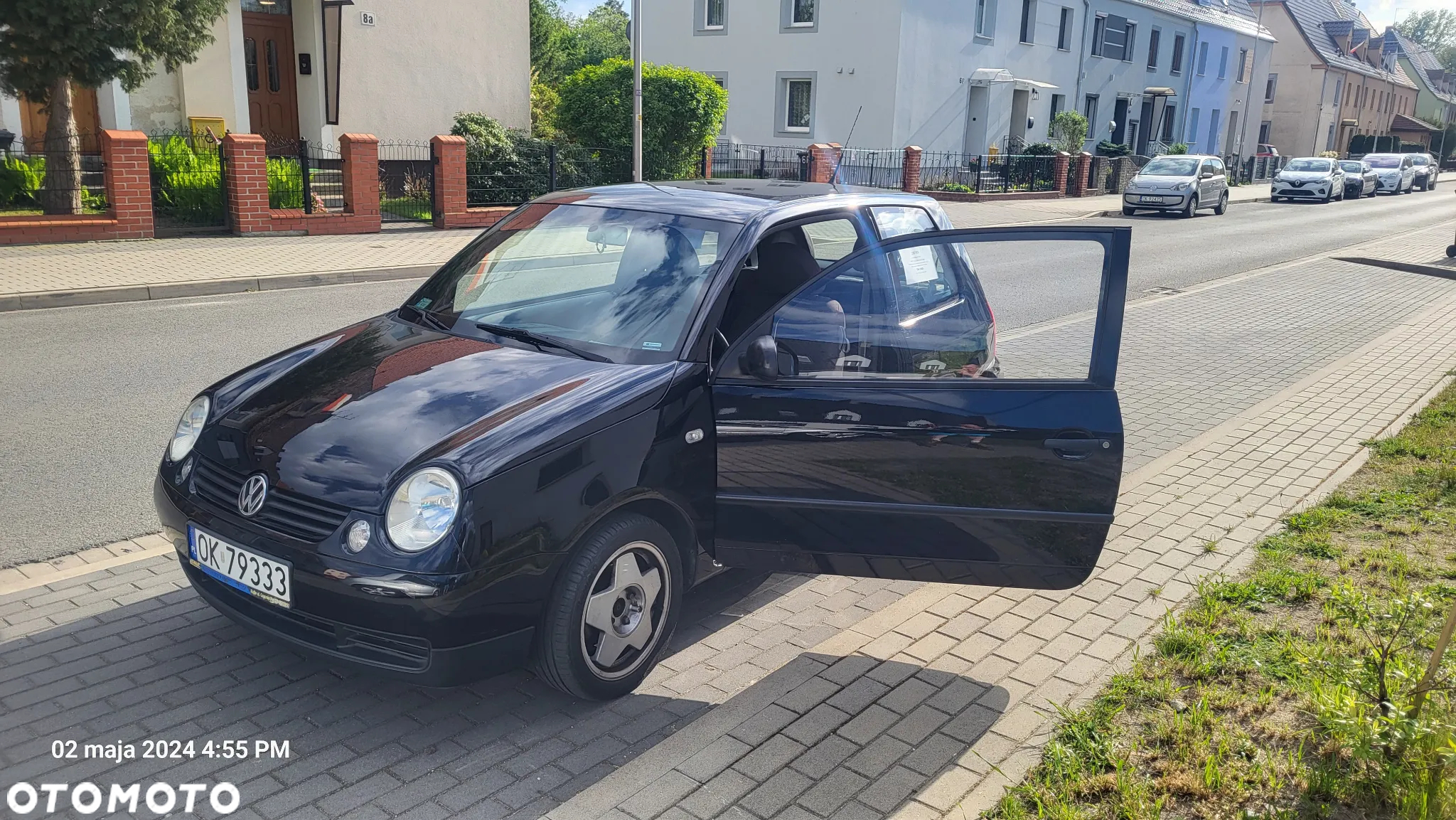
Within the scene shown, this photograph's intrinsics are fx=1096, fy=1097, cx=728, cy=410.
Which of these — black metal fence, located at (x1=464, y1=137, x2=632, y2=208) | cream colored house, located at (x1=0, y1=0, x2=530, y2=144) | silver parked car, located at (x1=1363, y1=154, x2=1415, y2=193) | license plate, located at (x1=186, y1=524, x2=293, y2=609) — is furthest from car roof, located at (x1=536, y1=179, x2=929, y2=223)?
silver parked car, located at (x1=1363, y1=154, x2=1415, y2=193)

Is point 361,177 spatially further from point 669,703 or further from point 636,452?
point 669,703

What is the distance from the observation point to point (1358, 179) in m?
44.4

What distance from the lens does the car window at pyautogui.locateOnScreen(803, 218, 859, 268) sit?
477 cm

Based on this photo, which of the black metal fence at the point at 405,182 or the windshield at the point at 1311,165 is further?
the windshield at the point at 1311,165

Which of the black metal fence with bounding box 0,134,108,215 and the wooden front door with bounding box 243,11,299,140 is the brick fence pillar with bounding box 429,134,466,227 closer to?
the black metal fence with bounding box 0,134,108,215

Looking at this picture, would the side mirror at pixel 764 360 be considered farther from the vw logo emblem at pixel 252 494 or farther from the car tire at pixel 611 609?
the vw logo emblem at pixel 252 494

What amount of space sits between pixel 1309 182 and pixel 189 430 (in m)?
43.9

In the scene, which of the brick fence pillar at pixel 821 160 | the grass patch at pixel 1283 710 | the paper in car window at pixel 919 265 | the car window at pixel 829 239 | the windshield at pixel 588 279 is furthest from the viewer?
the brick fence pillar at pixel 821 160

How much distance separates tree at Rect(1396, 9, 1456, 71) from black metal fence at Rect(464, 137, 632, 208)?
162553mm

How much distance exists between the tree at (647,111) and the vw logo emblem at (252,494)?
66.3ft

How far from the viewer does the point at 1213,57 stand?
55000mm

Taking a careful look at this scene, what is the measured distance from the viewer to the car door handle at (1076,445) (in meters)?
3.91

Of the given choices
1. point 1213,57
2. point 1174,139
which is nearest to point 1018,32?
point 1174,139

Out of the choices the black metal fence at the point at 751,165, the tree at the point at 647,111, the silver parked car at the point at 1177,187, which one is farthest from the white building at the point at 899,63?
the tree at the point at 647,111
